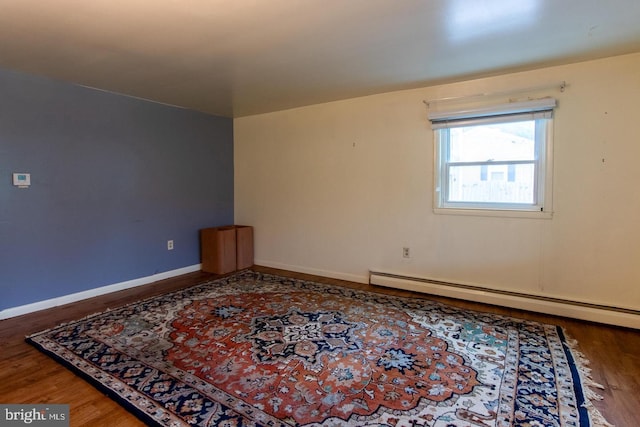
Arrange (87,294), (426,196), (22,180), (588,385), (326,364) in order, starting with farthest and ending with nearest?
(426,196) → (87,294) → (22,180) → (326,364) → (588,385)

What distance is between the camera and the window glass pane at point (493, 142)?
3105 millimetres

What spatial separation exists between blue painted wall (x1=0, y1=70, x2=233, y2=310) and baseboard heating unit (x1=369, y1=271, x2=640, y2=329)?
2.55m

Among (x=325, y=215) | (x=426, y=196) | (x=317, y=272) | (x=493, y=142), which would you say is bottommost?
(x=317, y=272)

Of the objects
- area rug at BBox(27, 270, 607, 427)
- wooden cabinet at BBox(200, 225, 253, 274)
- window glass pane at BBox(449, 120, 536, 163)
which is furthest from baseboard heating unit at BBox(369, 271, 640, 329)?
wooden cabinet at BBox(200, 225, 253, 274)

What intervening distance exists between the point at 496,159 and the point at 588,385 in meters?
1.99

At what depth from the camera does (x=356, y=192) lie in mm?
3990

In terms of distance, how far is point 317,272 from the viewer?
4.34m

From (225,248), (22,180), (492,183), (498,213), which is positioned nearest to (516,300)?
(498,213)

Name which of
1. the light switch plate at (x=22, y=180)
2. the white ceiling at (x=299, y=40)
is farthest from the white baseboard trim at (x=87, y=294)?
the white ceiling at (x=299, y=40)

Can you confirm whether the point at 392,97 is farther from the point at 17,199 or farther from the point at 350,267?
the point at 17,199

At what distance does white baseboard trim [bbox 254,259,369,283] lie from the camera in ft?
13.2

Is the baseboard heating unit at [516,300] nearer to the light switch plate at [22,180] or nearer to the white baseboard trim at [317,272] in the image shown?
the white baseboard trim at [317,272]

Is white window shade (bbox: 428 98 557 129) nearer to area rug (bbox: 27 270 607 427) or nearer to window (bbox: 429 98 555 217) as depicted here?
window (bbox: 429 98 555 217)

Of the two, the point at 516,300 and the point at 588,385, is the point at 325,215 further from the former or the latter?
the point at 588,385
